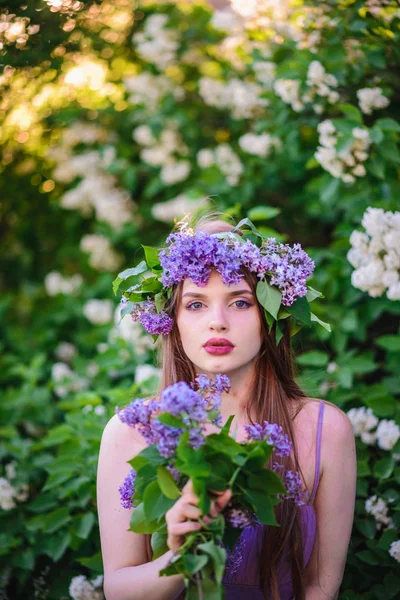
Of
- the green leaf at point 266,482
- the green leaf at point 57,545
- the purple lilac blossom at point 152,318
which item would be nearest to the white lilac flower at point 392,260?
the purple lilac blossom at point 152,318

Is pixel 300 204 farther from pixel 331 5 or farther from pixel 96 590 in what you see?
pixel 96 590

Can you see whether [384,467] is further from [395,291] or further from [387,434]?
[395,291]

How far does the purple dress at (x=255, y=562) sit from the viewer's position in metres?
1.92

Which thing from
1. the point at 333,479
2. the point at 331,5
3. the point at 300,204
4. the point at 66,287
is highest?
the point at 331,5

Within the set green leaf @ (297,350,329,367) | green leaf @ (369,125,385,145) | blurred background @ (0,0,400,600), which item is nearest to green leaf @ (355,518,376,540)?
blurred background @ (0,0,400,600)

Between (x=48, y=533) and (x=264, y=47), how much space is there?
106 inches

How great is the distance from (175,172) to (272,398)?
7.97 ft

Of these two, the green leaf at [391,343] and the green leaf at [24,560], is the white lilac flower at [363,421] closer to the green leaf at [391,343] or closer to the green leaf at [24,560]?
the green leaf at [391,343]

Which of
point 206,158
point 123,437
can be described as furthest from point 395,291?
point 206,158

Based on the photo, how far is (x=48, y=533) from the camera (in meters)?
2.73

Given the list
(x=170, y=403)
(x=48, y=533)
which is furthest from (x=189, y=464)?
(x=48, y=533)

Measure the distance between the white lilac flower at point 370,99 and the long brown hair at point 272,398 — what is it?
1.03m

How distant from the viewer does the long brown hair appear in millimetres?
1906

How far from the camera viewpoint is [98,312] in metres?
4.09
